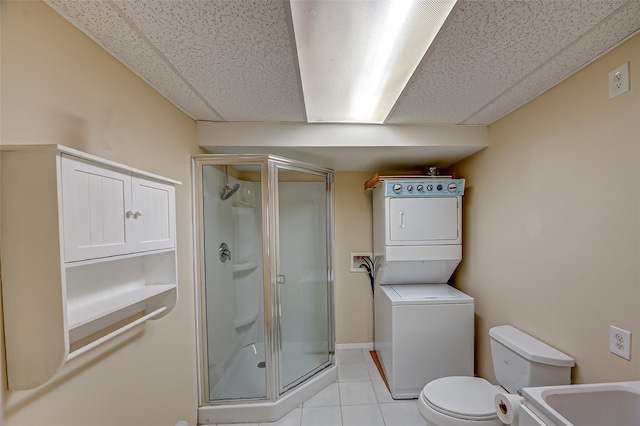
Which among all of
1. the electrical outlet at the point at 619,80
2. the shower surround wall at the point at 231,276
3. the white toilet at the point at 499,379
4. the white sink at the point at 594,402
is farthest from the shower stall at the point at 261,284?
the electrical outlet at the point at 619,80

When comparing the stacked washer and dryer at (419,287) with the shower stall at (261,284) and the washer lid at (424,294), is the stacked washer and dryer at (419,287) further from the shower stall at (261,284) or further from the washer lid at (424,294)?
the shower stall at (261,284)

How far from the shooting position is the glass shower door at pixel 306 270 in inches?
86.8

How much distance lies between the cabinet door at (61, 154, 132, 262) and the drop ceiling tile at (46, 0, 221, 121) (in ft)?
1.75

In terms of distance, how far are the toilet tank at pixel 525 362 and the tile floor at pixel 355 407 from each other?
75 centimetres

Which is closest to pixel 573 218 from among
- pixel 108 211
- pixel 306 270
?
pixel 306 270

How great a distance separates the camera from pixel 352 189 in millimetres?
2820

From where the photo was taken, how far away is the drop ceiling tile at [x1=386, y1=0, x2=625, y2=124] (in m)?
0.86

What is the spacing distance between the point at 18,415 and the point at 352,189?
2586 mm

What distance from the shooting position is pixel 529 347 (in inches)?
55.7

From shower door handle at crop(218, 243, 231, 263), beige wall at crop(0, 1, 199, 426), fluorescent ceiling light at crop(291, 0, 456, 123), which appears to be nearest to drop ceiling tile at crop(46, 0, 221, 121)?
beige wall at crop(0, 1, 199, 426)

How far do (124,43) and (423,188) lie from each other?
2126 millimetres

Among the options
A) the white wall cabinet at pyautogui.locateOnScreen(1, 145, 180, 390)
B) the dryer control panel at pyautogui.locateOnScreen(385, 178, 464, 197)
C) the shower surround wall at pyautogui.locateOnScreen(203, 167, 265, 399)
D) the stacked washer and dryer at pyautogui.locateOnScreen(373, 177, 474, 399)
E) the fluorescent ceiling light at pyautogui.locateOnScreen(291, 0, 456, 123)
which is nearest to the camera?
the white wall cabinet at pyautogui.locateOnScreen(1, 145, 180, 390)

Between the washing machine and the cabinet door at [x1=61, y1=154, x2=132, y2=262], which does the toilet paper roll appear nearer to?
the washing machine

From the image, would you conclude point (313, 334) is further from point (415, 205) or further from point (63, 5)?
point (63, 5)
